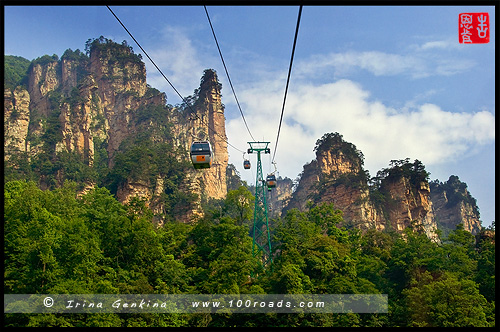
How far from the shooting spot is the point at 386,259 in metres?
41.1

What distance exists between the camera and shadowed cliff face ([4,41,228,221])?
223 ft

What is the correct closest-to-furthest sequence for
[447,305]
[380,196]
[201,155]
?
[201,155]
[447,305]
[380,196]

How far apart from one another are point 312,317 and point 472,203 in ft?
293

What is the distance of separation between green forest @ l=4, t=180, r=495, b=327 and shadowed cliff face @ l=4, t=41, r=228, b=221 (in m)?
20.2

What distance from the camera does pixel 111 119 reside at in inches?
3674

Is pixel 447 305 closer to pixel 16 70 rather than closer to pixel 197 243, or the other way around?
pixel 197 243

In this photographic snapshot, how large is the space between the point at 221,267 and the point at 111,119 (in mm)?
66231

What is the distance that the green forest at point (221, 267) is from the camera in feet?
93.9

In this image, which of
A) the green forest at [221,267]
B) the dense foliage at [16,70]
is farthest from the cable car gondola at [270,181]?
the dense foliage at [16,70]

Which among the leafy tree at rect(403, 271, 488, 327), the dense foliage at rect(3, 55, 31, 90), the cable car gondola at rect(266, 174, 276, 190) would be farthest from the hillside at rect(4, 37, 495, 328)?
the dense foliage at rect(3, 55, 31, 90)

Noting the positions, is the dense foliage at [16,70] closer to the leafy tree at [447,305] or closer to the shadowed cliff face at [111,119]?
the shadowed cliff face at [111,119]

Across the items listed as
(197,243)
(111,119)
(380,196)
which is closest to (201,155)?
(197,243)
